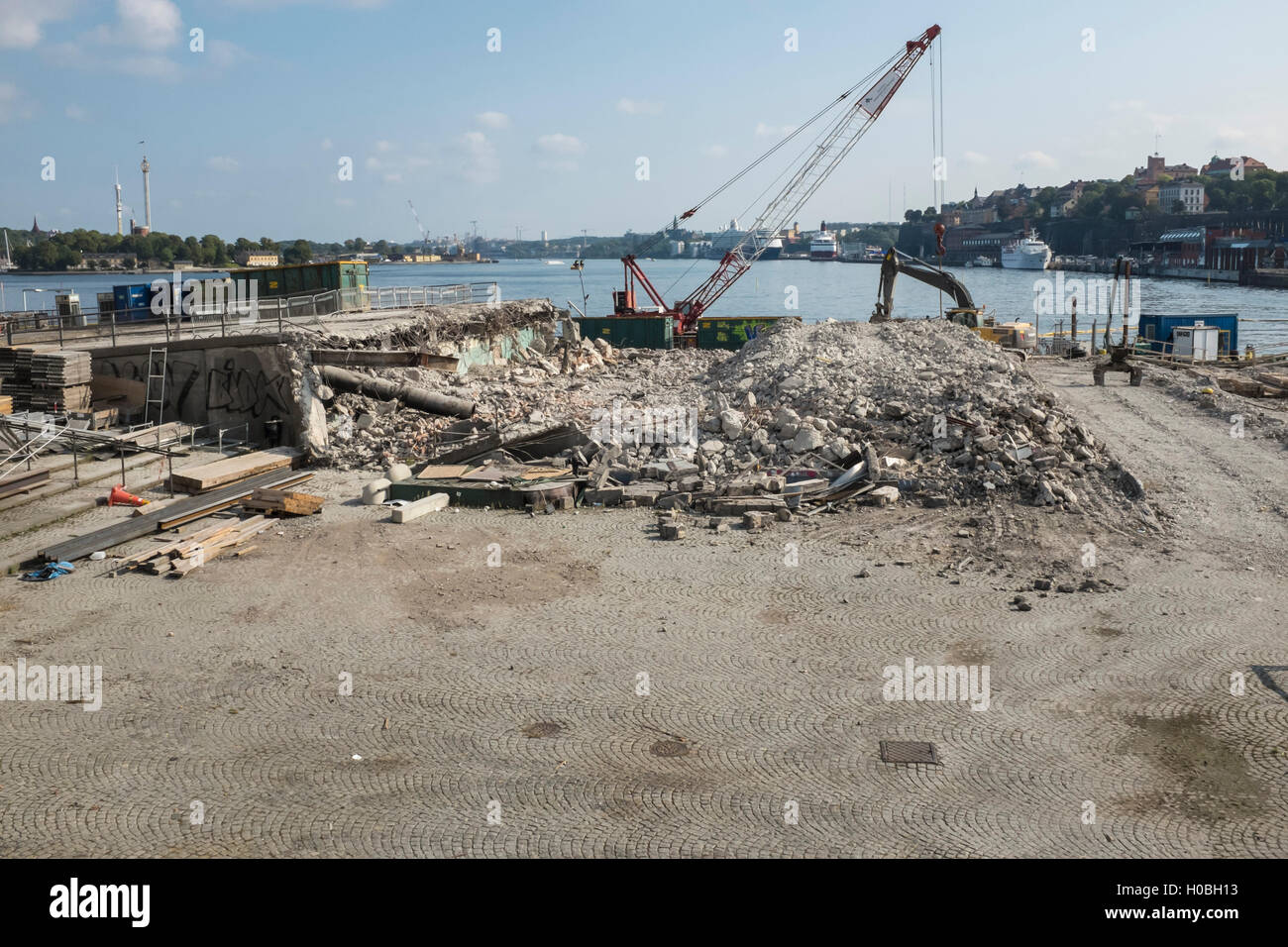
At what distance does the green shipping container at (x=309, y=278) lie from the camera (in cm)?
3588

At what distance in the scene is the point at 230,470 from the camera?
20141 millimetres

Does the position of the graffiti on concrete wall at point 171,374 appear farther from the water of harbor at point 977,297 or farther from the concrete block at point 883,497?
the water of harbor at point 977,297

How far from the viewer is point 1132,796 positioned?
28.1ft

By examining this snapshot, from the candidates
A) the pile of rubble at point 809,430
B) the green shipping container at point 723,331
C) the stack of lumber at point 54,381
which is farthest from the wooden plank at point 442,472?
the green shipping container at point 723,331

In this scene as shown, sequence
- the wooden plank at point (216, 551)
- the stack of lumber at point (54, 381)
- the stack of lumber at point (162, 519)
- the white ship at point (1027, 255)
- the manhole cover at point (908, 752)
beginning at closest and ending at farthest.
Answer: the manhole cover at point (908, 752), the wooden plank at point (216, 551), the stack of lumber at point (162, 519), the stack of lumber at point (54, 381), the white ship at point (1027, 255)

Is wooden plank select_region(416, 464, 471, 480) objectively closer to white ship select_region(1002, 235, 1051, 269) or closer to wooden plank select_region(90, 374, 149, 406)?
wooden plank select_region(90, 374, 149, 406)

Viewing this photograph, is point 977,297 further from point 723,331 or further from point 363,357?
point 363,357

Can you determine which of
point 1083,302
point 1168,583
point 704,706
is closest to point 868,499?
point 1168,583

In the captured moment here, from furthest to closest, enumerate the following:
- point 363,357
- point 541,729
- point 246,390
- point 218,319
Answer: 1. point 218,319
2. point 363,357
3. point 246,390
4. point 541,729

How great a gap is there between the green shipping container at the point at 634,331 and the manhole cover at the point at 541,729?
3922cm

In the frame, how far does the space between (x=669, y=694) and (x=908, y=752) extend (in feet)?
8.74

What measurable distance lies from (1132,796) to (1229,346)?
129 ft

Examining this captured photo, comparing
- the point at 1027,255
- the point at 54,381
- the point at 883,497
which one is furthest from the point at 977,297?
the point at 54,381
